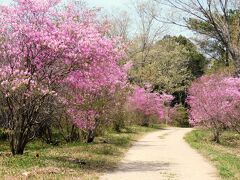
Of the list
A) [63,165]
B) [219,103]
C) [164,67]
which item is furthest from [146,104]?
[63,165]

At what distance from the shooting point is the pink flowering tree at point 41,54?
15250 mm

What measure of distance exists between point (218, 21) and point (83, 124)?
34.2ft

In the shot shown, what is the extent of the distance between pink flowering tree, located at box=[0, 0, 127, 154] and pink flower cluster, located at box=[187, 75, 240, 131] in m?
15.2

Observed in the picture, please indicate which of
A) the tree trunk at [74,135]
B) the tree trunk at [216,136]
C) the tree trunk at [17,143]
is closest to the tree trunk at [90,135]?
the tree trunk at [74,135]

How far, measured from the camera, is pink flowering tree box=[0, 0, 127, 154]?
15.2m

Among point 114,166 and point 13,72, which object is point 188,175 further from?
point 13,72

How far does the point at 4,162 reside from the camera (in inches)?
576

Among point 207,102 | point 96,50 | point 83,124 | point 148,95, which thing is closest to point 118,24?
point 148,95

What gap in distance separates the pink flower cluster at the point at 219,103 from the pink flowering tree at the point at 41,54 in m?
15.2

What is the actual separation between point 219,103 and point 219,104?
9cm

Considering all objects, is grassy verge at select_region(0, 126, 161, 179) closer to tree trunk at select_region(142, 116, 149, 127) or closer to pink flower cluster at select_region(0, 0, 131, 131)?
pink flower cluster at select_region(0, 0, 131, 131)

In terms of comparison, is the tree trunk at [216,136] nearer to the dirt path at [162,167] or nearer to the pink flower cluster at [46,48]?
the dirt path at [162,167]

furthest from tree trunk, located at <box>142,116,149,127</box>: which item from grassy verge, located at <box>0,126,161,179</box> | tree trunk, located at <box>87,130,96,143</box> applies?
grassy verge, located at <box>0,126,161,179</box>

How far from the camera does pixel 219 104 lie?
31.0 metres
